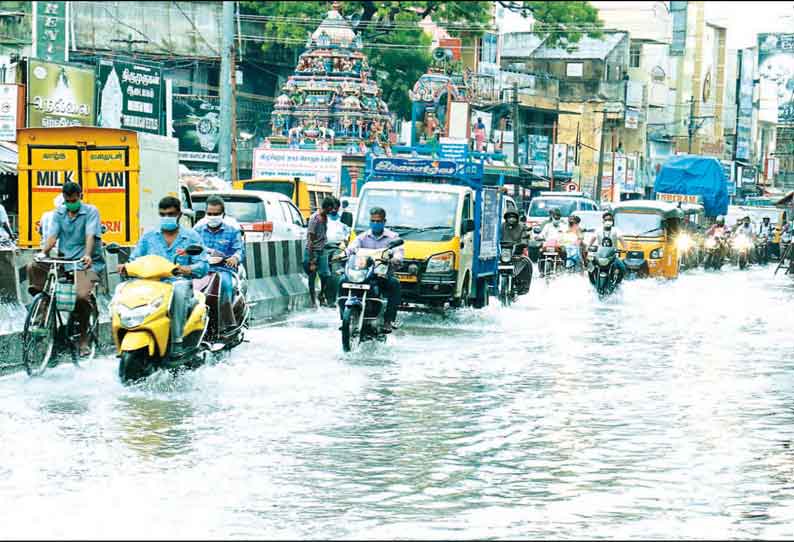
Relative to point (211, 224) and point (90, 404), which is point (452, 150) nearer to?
point (211, 224)

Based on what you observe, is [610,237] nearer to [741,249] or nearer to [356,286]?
[356,286]

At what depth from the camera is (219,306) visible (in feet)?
46.5

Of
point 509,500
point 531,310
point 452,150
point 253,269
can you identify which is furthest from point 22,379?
point 452,150

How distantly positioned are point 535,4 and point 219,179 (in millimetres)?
27603

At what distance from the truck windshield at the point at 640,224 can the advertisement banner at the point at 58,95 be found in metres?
13.8

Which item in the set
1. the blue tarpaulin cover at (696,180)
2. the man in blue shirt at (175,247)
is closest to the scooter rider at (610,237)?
the man in blue shirt at (175,247)

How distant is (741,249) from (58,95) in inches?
1082

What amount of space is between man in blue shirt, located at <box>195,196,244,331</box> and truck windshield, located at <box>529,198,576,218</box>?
31.0 meters

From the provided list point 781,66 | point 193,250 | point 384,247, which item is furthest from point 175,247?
point 781,66

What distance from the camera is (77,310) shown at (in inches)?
536

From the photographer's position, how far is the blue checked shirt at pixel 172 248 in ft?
43.2

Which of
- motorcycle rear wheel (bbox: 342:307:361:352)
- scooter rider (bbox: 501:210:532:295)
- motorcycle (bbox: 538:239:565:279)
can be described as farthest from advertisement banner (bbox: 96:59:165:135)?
motorcycle rear wheel (bbox: 342:307:361:352)

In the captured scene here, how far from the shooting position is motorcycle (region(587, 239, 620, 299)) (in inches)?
1117

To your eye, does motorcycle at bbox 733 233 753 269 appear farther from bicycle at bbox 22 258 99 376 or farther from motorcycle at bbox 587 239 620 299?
bicycle at bbox 22 258 99 376
